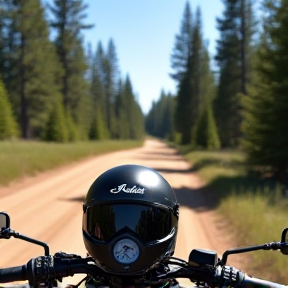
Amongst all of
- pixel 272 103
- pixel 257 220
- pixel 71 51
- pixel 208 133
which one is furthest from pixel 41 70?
pixel 257 220

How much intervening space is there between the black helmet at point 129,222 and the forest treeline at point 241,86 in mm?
12560

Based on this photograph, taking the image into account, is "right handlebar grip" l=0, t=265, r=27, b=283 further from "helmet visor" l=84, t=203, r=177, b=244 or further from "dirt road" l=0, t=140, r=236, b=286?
"dirt road" l=0, t=140, r=236, b=286

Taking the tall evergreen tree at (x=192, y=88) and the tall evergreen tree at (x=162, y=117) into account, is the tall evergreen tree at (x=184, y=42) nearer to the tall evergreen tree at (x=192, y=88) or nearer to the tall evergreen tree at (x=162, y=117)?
the tall evergreen tree at (x=192, y=88)

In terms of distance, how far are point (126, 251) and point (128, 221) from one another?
0.15 meters

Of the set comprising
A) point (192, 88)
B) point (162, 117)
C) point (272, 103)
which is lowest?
point (272, 103)

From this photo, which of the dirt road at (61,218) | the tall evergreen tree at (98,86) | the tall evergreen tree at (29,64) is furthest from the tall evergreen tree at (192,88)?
the dirt road at (61,218)

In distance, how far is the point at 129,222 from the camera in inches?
86.4

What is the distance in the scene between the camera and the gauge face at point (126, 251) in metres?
2.10

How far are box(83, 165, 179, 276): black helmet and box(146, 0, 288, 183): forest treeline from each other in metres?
12.6

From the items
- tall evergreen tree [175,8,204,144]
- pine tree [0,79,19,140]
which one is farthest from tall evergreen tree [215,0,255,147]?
pine tree [0,79,19,140]

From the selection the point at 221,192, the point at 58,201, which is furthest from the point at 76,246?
the point at 221,192

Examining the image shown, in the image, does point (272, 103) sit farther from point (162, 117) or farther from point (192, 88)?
point (162, 117)

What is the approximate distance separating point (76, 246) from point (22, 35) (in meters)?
35.0

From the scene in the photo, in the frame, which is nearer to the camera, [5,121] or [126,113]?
[5,121]
